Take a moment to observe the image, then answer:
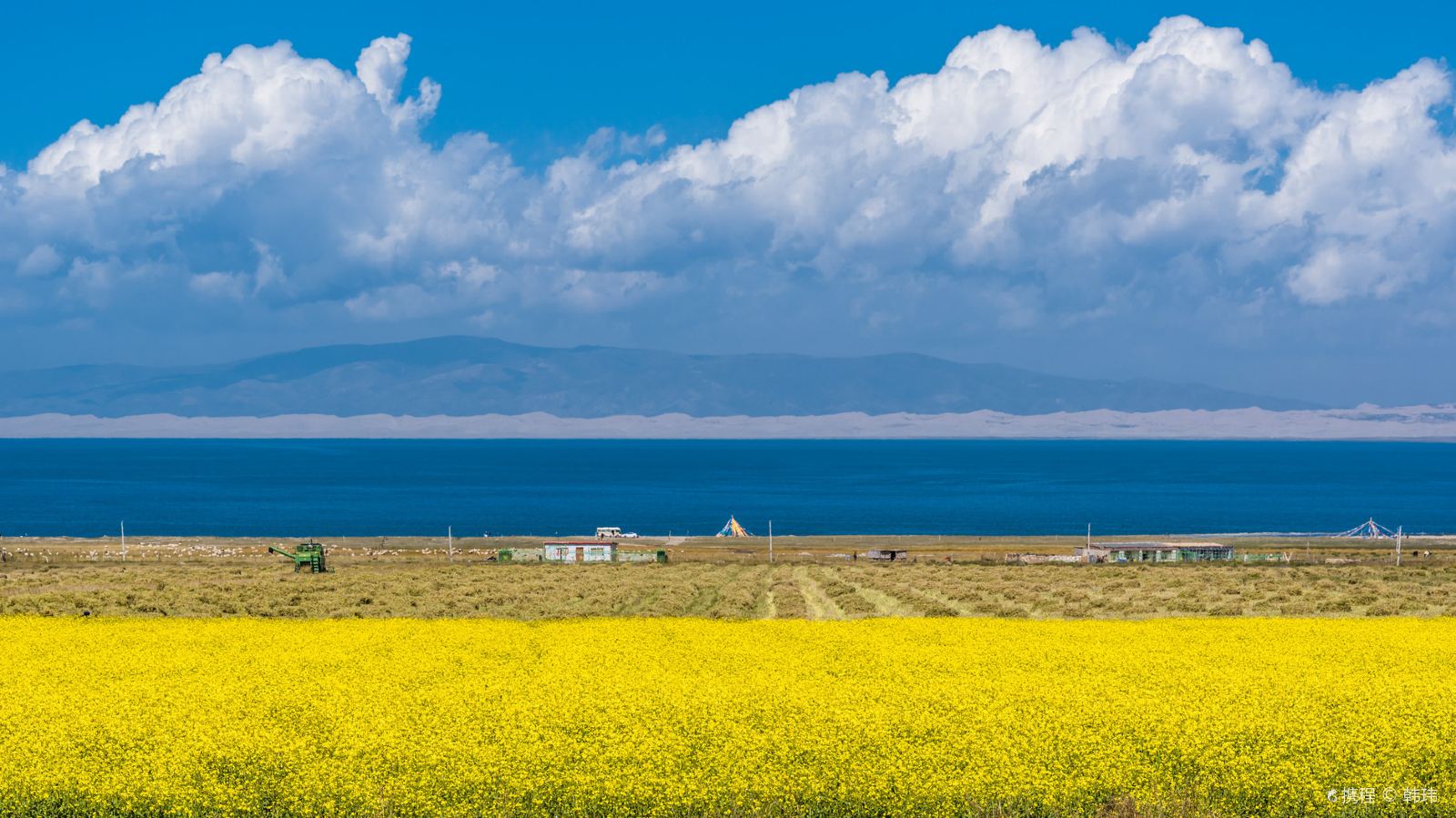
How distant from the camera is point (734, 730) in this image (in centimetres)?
1981

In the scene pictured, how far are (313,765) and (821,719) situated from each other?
829cm

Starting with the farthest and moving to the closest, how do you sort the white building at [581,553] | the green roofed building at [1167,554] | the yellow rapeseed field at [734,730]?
the white building at [581,553], the green roofed building at [1167,554], the yellow rapeseed field at [734,730]

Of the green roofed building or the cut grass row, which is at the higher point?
the cut grass row

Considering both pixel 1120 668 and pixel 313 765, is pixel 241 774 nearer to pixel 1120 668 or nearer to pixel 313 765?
pixel 313 765

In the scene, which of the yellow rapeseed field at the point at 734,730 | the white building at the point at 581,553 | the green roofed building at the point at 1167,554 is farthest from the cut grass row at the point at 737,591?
the yellow rapeseed field at the point at 734,730

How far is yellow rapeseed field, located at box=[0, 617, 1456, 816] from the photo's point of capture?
1769cm

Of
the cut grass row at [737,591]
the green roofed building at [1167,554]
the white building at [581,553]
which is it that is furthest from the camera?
the white building at [581,553]

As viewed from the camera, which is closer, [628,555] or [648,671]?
[648,671]

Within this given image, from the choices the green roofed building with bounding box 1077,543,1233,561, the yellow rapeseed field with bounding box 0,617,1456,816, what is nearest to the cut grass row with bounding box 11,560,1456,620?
the green roofed building with bounding box 1077,543,1233,561

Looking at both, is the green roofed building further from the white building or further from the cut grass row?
the white building

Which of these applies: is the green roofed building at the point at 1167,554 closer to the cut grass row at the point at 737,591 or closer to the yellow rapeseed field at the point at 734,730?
the cut grass row at the point at 737,591

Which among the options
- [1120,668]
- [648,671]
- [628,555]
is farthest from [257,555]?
[1120,668]

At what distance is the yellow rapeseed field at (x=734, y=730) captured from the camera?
58.0 feet

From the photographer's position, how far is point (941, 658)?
1044 inches
